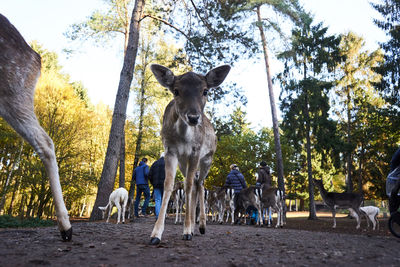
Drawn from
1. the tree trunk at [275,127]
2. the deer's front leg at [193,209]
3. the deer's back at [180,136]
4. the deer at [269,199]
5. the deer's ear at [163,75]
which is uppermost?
the tree trunk at [275,127]

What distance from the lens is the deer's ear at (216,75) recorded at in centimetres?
471

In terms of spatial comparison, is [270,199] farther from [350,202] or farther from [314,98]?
[314,98]

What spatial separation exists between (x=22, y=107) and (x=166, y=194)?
7.00 feet

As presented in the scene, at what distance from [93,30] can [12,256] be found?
54.7 ft

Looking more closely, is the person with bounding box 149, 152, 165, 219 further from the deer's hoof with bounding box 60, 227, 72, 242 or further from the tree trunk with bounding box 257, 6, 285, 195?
the tree trunk with bounding box 257, 6, 285, 195

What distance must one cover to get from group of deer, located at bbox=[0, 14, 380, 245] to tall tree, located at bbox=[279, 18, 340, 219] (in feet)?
73.6

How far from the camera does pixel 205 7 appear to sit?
14.9 metres

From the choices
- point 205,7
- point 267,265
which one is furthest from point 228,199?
point 267,265

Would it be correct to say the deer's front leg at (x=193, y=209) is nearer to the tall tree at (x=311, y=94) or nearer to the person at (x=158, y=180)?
the person at (x=158, y=180)

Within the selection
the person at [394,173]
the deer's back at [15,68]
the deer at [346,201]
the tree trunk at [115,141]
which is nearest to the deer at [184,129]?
the deer's back at [15,68]

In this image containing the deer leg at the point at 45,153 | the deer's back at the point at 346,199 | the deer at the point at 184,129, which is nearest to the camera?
the deer leg at the point at 45,153

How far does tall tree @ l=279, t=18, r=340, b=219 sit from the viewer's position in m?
25.5

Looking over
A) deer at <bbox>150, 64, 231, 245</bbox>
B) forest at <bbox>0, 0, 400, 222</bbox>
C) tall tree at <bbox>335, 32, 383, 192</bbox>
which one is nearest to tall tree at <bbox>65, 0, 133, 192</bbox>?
forest at <bbox>0, 0, 400, 222</bbox>

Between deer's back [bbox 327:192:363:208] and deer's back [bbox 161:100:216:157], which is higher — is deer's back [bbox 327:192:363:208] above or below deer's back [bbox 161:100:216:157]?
below
